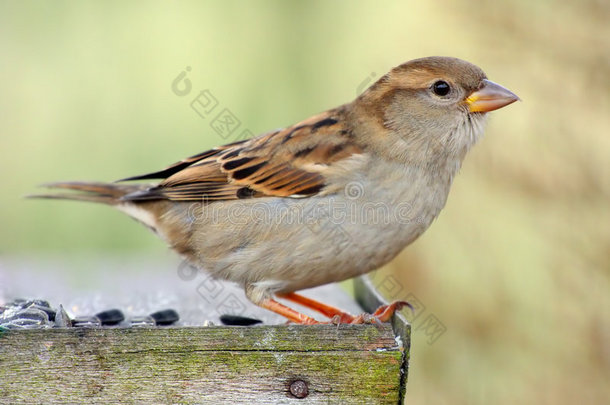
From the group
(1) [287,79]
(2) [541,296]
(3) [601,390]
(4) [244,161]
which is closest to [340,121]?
(4) [244,161]

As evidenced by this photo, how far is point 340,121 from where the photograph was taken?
155 inches

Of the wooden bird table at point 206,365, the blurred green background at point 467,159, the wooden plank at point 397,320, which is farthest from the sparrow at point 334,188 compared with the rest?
the wooden bird table at point 206,365

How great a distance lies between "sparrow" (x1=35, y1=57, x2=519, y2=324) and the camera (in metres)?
3.51

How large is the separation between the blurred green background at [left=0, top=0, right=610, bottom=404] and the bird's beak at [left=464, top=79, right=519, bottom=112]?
24 centimetres

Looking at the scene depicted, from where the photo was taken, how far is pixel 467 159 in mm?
4766

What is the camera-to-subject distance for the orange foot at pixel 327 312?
10.2ft

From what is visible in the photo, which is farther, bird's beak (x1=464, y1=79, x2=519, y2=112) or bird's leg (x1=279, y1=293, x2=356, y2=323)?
bird's leg (x1=279, y1=293, x2=356, y2=323)

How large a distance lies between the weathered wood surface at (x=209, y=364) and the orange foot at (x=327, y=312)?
0.27 meters

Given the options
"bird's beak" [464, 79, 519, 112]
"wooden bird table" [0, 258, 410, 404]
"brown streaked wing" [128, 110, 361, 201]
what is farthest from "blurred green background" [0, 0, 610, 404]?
"wooden bird table" [0, 258, 410, 404]

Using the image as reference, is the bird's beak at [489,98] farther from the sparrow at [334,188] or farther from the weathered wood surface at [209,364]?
the weathered wood surface at [209,364]

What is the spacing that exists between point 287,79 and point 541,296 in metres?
3.05

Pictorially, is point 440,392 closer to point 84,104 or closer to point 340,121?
point 340,121

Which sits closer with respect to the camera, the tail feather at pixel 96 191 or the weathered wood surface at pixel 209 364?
the weathered wood surface at pixel 209 364

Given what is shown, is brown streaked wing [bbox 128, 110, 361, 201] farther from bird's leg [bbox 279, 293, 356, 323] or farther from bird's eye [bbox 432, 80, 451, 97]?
Answer: bird's leg [bbox 279, 293, 356, 323]
